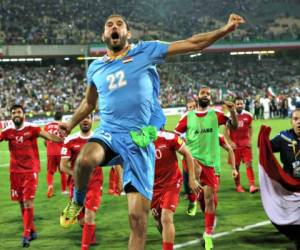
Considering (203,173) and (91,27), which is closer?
(203,173)

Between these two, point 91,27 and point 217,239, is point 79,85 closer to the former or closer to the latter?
point 91,27

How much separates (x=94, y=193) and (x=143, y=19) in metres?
51.8

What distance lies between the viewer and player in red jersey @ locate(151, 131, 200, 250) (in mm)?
6672

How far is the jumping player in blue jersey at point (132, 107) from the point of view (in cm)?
441

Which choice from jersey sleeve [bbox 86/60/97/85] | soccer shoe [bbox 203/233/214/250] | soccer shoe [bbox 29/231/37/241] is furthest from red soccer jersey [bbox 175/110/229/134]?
jersey sleeve [bbox 86/60/97/85]

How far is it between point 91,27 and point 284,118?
24.2 m

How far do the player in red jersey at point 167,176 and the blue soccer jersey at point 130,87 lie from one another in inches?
81.5

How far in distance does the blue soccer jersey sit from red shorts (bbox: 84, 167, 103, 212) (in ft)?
9.66

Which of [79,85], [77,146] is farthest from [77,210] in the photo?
[79,85]

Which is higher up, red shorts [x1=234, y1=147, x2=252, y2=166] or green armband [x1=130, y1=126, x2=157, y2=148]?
green armband [x1=130, y1=126, x2=157, y2=148]

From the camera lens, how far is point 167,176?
694cm

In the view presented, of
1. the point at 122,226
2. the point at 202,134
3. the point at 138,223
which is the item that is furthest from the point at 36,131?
the point at 138,223

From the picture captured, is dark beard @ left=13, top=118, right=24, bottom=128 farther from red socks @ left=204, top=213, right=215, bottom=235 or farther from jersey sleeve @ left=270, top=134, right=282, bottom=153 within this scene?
jersey sleeve @ left=270, top=134, right=282, bottom=153

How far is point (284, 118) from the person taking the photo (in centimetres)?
3728
